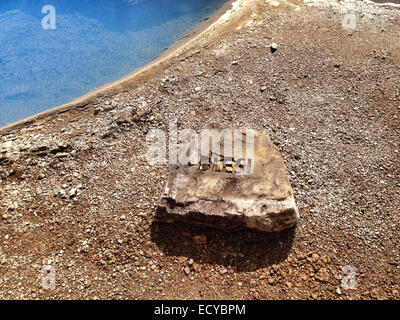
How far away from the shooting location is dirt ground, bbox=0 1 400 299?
391 cm

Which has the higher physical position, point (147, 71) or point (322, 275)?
point (147, 71)

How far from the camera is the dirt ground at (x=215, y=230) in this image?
154 inches

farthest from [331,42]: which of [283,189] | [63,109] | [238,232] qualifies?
[63,109]

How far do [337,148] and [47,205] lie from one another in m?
5.07

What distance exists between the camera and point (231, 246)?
4.05 metres

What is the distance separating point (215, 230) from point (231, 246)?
31 cm

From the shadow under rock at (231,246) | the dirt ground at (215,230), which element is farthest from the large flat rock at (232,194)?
the dirt ground at (215,230)

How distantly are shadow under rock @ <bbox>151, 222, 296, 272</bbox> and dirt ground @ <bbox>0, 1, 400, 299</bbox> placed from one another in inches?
0.6

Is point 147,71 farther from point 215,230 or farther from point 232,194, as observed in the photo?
point 215,230

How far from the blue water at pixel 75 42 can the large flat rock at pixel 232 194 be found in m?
5.33

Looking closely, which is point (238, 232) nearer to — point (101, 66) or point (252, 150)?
point (252, 150)
